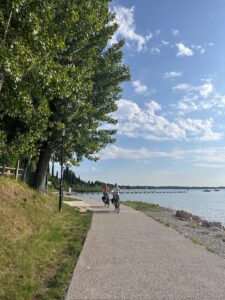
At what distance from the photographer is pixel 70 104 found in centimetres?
2192

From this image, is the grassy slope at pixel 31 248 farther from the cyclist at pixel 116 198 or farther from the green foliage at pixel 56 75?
the cyclist at pixel 116 198

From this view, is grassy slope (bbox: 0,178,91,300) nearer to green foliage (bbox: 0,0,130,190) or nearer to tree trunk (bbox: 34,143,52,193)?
green foliage (bbox: 0,0,130,190)

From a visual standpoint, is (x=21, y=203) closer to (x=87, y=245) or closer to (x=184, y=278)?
(x=87, y=245)

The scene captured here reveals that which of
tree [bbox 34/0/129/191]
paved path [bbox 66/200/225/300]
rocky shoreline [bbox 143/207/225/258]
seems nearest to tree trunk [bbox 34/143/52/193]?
tree [bbox 34/0/129/191]

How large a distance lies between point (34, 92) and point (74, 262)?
5.65 m

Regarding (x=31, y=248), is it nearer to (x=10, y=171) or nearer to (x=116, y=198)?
(x=10, y=171)

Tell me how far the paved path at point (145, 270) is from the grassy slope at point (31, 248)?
386 millimetres

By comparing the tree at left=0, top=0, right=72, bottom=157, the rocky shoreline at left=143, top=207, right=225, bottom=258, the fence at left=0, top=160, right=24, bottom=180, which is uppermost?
the tree at left=0, top=0, right=72, bottom=157

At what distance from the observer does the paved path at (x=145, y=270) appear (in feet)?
23.1

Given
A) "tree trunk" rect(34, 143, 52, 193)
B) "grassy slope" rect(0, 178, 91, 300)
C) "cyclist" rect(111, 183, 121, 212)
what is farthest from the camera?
"cyclist" rect(111, 183, 121, 212)

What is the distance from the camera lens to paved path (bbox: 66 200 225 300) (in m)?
7.03

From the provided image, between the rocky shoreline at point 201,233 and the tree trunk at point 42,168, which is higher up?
the tree trunk at point 42,168

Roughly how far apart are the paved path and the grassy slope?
0.39 metres

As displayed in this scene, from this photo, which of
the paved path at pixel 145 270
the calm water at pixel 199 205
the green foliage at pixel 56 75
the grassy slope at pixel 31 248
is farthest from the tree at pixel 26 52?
the calm water at pixel 199 205
